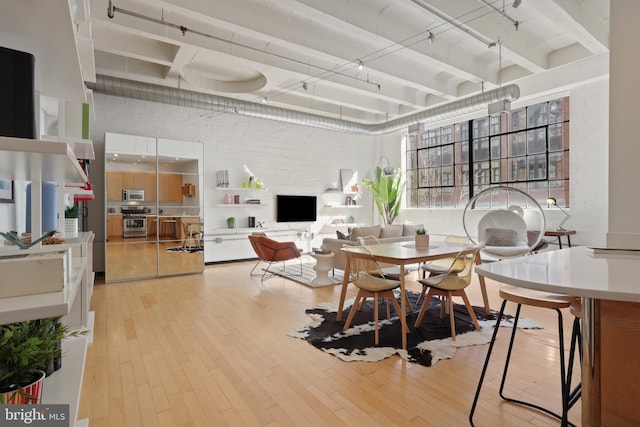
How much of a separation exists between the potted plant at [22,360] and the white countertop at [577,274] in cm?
155

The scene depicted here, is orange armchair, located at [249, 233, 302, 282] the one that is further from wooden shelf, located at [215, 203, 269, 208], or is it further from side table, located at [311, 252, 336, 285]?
wooden shelf, located at [215, 203, 269, 208]

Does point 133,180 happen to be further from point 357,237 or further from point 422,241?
point 422,241

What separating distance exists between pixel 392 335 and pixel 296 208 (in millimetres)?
5462

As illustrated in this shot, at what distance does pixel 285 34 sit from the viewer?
14.5 feet

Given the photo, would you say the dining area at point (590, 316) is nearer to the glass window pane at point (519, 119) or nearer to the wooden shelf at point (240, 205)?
the glass window pane at point (519, 119)

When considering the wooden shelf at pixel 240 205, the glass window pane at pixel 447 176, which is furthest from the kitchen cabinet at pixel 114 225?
the glass window pane at pixel 447 176

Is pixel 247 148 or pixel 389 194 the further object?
pixel 389 194

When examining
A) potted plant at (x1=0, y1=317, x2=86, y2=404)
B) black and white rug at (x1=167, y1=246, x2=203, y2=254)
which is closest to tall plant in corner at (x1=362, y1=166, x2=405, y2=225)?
black and white rug at (x1=167, y1=246, x2=203, y2=254)

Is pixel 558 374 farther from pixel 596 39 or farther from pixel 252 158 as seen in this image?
pixel 252 158

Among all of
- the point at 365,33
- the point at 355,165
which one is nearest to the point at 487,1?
the point at 365,33

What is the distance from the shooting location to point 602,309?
4.66 feet

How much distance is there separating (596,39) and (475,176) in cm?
355

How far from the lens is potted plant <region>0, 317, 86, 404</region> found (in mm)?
957

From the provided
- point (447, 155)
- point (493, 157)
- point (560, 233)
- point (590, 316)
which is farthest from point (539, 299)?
point (447, 155)
